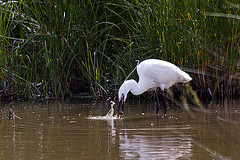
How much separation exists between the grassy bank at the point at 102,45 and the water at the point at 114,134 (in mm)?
766

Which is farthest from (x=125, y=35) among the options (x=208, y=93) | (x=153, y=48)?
(x=208, y=93)

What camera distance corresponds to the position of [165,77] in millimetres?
6535

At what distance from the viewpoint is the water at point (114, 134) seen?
3.42 m

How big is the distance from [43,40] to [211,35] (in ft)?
9.95

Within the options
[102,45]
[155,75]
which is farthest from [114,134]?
[102,45]

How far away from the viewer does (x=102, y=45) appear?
8.41m

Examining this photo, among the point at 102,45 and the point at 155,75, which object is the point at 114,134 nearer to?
the point at 155,75

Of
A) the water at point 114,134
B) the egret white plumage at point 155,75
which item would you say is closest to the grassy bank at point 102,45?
the egret white plumage at point 155,75

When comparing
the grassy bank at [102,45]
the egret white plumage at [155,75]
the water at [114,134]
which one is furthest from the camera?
the grassy bank at [102,45]

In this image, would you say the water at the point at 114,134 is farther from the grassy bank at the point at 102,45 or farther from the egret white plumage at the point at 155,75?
the grassy bank at the point at 102,45

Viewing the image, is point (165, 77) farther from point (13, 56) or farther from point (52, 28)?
point (13, 56)

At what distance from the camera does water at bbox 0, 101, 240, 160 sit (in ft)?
11.2

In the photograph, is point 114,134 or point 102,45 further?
point 102,45

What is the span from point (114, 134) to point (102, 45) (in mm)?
4062
